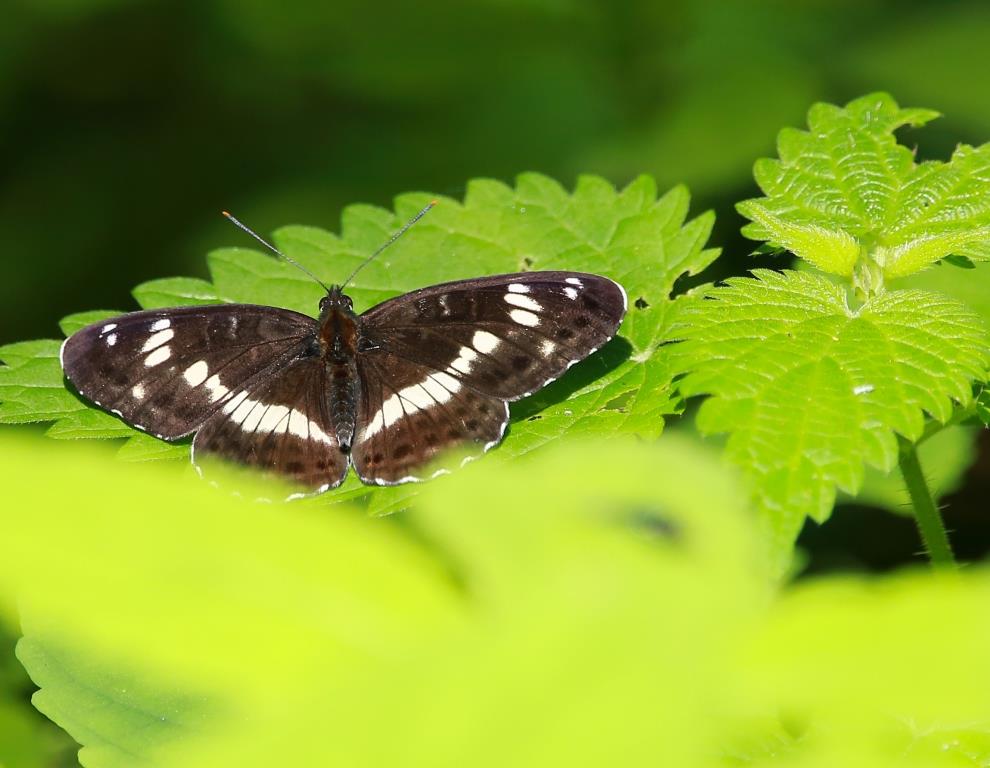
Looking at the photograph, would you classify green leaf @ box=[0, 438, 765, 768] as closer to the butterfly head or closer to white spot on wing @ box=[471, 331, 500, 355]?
white spot on wing @ box=[471, 331, 500, 355]

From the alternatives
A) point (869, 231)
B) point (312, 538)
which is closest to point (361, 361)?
point (869, 231)

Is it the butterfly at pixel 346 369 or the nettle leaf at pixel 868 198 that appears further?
the butterfly at pixel 346 369

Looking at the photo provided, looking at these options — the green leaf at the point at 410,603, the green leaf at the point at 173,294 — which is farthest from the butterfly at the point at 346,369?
the green leaf at the point at 410,603

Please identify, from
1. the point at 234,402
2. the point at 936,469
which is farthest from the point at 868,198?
the point at 234,402

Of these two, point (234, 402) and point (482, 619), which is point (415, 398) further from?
point (482, 619)

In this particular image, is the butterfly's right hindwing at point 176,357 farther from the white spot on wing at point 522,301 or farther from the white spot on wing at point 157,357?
the white spot on wing at point 522,301
